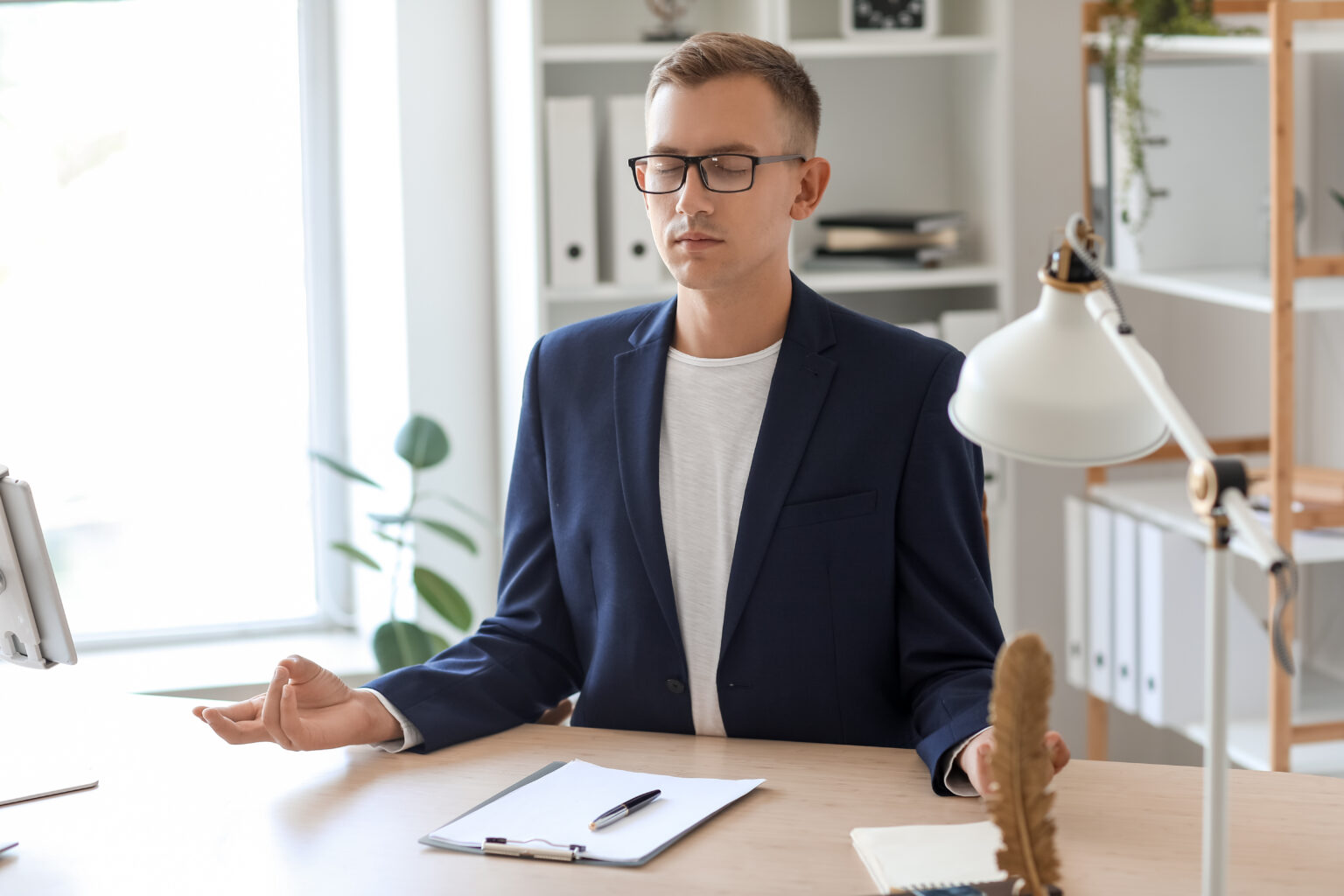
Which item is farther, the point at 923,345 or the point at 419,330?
the point at 419,330

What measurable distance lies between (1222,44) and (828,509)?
4.81 ft

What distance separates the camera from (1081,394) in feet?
3.24

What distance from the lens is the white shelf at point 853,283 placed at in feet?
8.83

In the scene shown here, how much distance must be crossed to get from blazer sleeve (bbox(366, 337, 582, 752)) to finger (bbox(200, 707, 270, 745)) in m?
0.13

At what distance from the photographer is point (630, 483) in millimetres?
1610

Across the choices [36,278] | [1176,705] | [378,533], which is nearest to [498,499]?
[378,533]

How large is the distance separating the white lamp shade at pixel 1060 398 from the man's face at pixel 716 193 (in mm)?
550

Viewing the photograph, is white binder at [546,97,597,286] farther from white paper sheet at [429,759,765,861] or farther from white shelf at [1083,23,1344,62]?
white paper sheet at [429,759,765,861]

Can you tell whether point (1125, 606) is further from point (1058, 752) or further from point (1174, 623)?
point (1058, 752)

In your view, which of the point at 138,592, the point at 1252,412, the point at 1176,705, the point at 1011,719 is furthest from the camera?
the point at 138,592

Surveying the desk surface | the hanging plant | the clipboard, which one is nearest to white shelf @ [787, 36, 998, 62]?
the hanging plant

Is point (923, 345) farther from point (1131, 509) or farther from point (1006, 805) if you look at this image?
point (1131, 509)

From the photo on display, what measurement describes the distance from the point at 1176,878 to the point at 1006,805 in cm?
25

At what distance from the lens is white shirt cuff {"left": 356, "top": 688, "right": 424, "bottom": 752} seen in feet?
4.92
